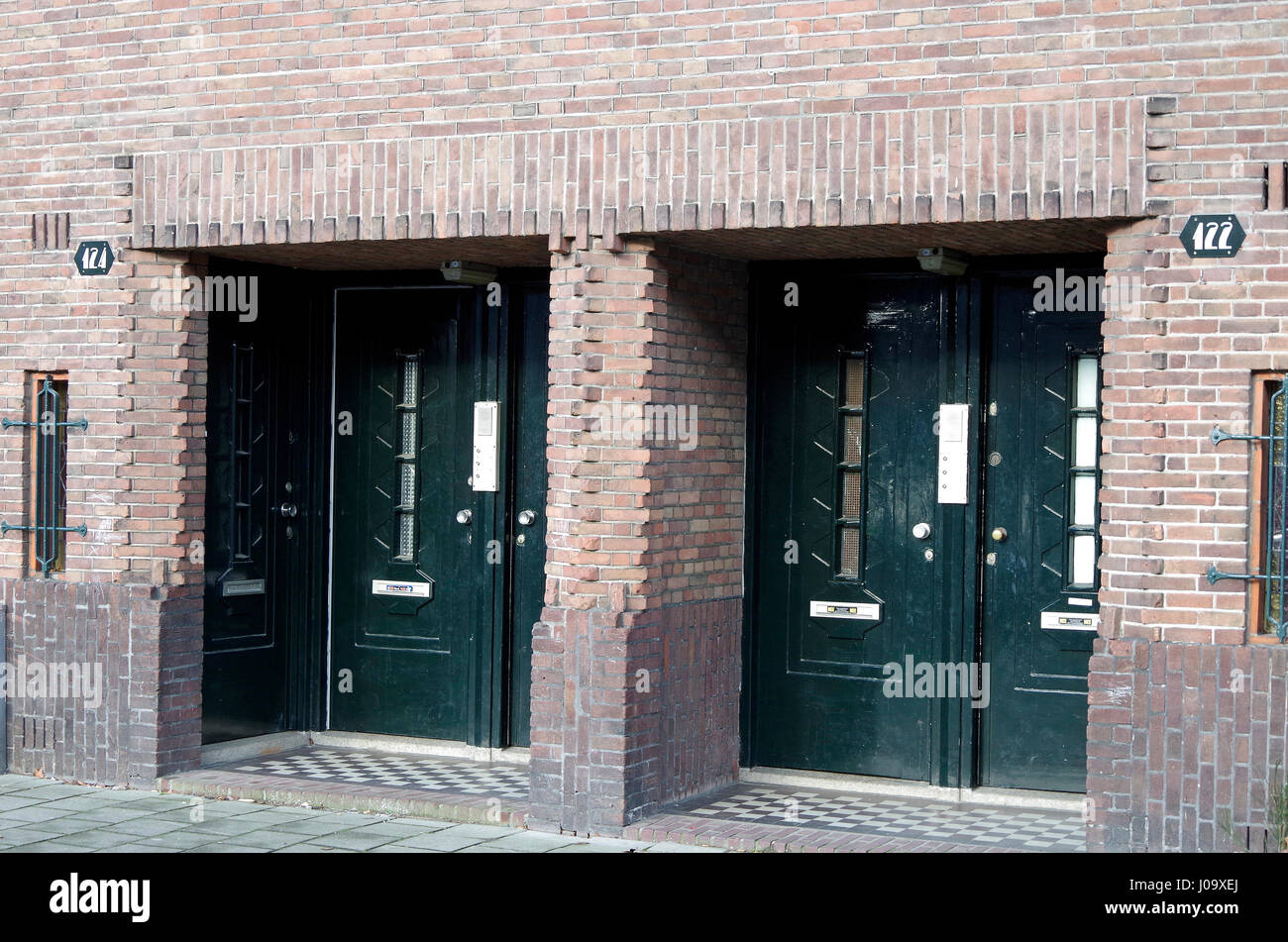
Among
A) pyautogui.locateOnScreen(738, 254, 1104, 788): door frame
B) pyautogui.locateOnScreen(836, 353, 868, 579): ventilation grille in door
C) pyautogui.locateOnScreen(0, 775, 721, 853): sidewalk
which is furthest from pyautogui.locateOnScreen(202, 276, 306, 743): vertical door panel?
pyautogui.locateOnScreen(738, 254, 1104, 788): door frame

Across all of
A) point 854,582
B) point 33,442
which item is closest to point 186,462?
point 33,442

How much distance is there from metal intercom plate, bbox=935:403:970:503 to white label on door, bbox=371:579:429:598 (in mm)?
3333

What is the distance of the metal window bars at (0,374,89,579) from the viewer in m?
9.51

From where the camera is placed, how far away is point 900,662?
8938mm

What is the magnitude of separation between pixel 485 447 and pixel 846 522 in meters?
2.31

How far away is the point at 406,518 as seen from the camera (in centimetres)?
1029

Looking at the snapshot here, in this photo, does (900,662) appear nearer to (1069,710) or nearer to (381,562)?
(1069,710)

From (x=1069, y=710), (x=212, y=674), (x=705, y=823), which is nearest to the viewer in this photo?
(x=705, y=823)

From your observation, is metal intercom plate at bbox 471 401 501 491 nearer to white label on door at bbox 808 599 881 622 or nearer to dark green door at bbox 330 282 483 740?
dark green door at bbox 330 282 483 740

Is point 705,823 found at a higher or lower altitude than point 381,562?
lower

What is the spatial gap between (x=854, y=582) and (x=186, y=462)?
387cm

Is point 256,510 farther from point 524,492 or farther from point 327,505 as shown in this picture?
point 524,492

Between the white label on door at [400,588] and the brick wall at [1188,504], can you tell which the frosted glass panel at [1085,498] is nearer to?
the brick wall at [1188,504]

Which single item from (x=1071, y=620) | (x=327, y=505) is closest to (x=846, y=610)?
(x=1071, y=620)
